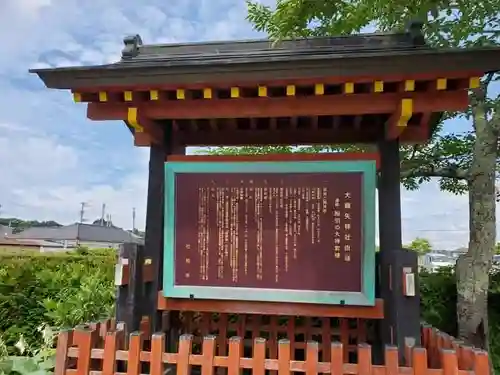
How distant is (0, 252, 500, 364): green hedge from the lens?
4836 millimetres

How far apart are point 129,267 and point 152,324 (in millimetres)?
493

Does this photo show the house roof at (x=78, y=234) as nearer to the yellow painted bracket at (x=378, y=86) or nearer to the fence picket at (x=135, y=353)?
the fence picket at (x=135, y=353)

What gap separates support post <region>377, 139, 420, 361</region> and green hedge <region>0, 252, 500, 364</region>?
246 centimetres

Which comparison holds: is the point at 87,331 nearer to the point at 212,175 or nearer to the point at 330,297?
the point at 212,175

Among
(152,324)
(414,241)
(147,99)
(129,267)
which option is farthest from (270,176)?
(414,241)

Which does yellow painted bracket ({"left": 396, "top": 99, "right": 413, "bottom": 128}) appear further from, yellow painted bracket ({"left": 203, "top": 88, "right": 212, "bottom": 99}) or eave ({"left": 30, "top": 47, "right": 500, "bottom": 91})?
yellow painted bracket ({"left": 203, "top": 88, "right": 212, "bottom": 99})

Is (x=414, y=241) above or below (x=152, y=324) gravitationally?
above

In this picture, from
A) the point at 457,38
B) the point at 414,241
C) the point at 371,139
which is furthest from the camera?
the point at 414,241

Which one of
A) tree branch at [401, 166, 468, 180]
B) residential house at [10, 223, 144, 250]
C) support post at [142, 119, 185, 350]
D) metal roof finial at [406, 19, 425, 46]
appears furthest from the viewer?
residential house at [10, 223, 144, 250]

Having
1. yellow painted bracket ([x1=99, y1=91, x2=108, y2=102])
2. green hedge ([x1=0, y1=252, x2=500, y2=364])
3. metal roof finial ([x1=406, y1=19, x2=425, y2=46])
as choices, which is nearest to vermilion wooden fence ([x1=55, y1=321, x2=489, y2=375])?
yellow painted bracket ([x1=99, y1=91, x2=108, y2=102])

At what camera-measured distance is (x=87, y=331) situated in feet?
8.20

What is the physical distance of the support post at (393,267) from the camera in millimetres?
2639

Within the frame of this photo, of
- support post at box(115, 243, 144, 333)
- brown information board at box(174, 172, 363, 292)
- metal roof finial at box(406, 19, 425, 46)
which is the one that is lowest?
support post at box(115, 243, 144, 333)

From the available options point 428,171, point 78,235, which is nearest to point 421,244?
point 428,171
